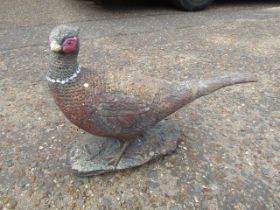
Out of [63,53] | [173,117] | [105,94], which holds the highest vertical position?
[63,53]

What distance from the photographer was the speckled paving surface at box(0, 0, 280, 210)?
96.6 inches

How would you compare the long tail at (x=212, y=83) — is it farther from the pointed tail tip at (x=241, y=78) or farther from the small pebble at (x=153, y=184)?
the small pebble at (x=153, y=184)

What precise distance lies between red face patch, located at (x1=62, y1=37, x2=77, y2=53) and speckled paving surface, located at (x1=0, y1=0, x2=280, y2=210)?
1.00m

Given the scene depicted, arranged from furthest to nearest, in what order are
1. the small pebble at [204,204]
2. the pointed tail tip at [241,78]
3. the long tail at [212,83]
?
the pointed tail tip at [241,78]
the long tail at [212,83]
the small pebble at [204,204]

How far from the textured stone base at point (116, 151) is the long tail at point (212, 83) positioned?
1.49ft

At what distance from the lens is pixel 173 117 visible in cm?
325

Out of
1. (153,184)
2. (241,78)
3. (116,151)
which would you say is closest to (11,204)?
(116,151)

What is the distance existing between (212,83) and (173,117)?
776mm

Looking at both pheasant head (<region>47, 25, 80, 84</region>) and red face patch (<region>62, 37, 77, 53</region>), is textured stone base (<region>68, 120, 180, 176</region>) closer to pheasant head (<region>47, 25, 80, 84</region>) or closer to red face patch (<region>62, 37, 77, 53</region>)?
pheasant head (<region>47, 25, 80, 84</region>)

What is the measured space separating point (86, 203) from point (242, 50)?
3.25 m

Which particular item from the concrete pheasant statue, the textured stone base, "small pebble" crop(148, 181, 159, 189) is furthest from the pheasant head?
"small pebble" crop(148, 181, 159, 189)

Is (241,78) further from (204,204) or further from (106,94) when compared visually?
(106,94)

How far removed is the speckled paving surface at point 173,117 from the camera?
2.45 m

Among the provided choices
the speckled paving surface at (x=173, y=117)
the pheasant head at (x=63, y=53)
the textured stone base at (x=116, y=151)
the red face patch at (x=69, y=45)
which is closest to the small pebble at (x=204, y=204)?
the speckled paving surface at (x=173, y=117)
